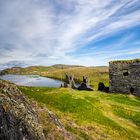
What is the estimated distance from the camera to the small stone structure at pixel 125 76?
2050 inches

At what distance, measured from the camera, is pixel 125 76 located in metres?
53.6

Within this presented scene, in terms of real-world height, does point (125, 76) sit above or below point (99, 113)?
above

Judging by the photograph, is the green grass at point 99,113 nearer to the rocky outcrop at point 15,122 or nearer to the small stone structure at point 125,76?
the small stone structure at point 125,76

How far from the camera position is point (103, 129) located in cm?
2586

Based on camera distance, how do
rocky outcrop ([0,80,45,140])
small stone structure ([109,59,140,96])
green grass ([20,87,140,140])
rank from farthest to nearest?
1. small stone structure ([109,59,140,96])
2. green grass ([20,87,140,140])
3. rocky outcrop ([0,80,45,140])

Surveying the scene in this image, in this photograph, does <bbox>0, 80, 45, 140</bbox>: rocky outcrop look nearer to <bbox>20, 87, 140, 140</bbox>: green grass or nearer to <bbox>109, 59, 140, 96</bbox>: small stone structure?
<bbox>20, 87, 140, 140</bbox>: green grass

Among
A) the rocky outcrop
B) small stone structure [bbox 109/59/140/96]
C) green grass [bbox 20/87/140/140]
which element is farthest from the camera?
small stone structure [bbox 109/59/140/96]

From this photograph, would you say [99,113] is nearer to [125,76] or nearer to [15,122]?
[125,76]

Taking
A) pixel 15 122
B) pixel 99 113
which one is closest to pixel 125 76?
pixel 99 113

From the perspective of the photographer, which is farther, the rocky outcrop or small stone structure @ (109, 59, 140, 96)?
small stone structure @ (109, 59, 140, 96)

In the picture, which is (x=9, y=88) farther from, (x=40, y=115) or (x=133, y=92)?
(x=133, y=92)

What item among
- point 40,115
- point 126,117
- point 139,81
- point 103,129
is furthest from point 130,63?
point 40,115

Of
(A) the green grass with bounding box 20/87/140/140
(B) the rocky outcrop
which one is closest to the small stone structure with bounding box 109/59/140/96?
(A) the green grass with bounding box 20/87/140/140

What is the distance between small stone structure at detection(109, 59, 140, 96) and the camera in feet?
171
